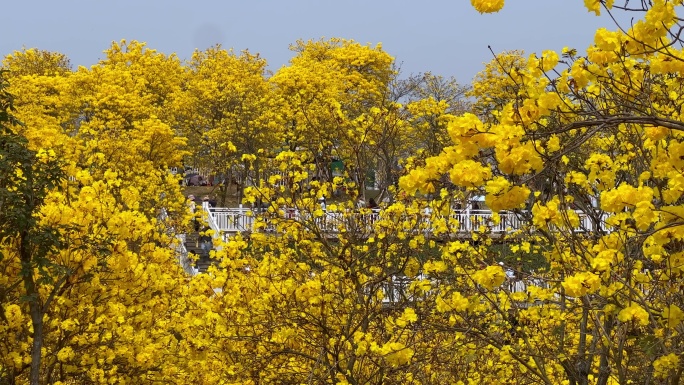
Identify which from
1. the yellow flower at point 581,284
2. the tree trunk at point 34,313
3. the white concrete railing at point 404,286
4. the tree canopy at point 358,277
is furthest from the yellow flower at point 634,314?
the tree trunk at point 34,313

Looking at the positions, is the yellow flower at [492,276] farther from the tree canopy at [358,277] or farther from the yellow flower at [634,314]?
the yellow flower at [634,314]

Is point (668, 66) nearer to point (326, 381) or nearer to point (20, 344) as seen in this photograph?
point (326, 381)

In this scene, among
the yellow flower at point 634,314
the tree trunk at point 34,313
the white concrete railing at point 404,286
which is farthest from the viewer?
the tree trunk at point 34,313

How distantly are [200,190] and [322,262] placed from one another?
34.1 m

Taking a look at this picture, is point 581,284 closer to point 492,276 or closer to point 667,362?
point 492,276

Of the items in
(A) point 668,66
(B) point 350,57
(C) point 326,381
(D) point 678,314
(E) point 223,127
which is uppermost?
(B) point 350,57

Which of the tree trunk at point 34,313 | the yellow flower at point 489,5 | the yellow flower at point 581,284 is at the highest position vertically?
the yellow flower at point 489,5

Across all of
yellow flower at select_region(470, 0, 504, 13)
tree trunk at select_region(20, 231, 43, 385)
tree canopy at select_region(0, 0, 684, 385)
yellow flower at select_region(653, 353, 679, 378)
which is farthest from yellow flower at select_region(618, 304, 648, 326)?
tree trunk at select_region(20, 231, 43, 385)

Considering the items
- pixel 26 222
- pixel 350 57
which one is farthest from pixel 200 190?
pixel 26 222

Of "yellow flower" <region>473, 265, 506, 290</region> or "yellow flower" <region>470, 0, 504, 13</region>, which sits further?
"yellow flower" <region>473, 265, 506, 290</region>

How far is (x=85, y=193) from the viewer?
831 cm

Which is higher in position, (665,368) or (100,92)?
(100,92)

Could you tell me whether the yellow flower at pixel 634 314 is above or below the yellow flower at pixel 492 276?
below

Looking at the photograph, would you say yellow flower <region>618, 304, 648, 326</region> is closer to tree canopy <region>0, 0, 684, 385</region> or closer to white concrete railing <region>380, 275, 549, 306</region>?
tree canopy <region>0, 0, 684, 385</region>
